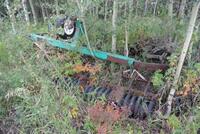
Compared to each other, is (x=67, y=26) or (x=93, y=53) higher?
(x=67, y=26)

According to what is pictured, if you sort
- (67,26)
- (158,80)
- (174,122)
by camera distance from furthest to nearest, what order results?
(67,26) → (158,80) → (174,122)

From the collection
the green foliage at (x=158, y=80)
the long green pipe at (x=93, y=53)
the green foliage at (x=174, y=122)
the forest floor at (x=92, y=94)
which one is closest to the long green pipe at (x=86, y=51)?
the long green pipe at (x=93, y=53)

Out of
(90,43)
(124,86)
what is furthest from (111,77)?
(90,43)

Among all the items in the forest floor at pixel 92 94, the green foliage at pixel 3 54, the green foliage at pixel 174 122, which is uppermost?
the green foliage at pixel 3 54

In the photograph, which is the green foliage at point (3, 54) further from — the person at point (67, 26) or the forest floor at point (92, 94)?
the person at point (67, 26)

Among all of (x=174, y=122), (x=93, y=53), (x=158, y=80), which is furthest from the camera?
(x=93, y=53)

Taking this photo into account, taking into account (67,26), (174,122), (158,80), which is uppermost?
(67,26)

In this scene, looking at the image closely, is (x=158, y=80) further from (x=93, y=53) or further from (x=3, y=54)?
(x=3, y=54)

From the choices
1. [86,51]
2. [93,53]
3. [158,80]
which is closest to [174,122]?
[158,80]

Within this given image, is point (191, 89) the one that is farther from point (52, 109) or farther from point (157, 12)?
point (157, 12)

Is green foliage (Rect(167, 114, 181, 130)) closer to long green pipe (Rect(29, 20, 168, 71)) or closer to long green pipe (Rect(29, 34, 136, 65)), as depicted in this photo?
long green pipe (Rect(29, 20, 168, 71))

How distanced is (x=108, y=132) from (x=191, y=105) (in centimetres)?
107

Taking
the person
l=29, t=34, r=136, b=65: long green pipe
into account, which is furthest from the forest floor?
the person

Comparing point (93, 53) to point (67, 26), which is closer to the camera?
point (93, 53)
